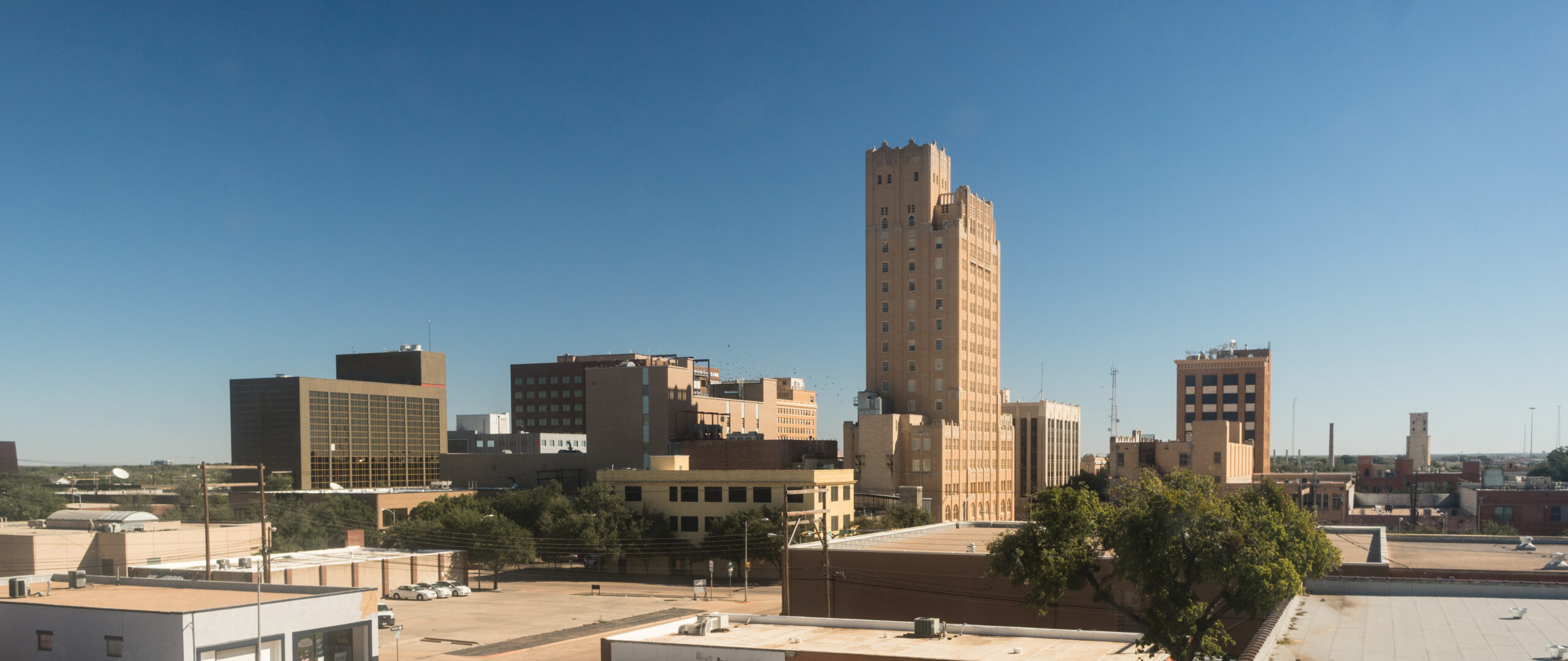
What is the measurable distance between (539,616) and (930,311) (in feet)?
260

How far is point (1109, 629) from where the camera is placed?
5081 cm

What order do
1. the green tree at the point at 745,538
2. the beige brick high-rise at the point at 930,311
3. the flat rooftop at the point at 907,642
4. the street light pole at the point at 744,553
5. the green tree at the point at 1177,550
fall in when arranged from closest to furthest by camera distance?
the green tree at the point at 1177,550 → the flat rooftop at the point at 907,642 → the street light pole at the point at 744,553 → the green tree at the point at 745,538 → the beige brick high-rise at the point at 930,311

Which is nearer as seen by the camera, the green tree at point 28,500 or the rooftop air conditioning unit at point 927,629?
the rooftop air conditioning unit at point 927,629

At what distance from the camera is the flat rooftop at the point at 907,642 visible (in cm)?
3541

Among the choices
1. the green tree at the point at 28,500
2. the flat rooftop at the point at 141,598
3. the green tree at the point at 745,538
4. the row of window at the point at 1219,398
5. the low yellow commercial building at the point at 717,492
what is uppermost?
the row of window at the point at 1219,398

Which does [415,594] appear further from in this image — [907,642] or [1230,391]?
[1230,391]

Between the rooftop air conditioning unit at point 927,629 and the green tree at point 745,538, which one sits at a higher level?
the rooftop air conditioning unit at point 927,629

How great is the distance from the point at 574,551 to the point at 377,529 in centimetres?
3071

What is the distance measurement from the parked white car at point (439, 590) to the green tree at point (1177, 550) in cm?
7028

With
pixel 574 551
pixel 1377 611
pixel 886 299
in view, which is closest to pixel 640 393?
pixel 886 299

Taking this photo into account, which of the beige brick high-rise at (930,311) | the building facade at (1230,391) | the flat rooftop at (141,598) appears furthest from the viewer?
the building facade at (1230,391)

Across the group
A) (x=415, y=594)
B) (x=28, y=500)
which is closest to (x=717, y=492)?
(x=415, y=594)

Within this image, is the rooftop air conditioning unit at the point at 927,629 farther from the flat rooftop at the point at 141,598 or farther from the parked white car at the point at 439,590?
the parked white car at the point at 439,590

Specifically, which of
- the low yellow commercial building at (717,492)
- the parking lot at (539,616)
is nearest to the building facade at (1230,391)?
the low yellow commercial building at (717,492)
